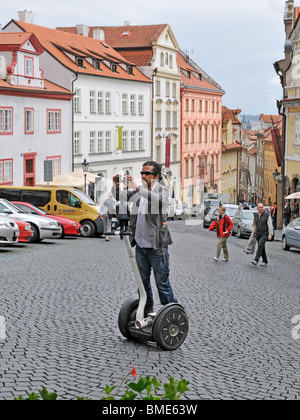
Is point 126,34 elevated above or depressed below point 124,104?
above

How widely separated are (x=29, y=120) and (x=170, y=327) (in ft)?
124

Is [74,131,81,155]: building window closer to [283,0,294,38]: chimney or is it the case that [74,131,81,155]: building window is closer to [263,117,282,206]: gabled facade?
[283,0,294,38]: chimney

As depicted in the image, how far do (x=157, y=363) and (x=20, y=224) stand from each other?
49.3ft

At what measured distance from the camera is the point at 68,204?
1149 inches

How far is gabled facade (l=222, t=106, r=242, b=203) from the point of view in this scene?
96375mm

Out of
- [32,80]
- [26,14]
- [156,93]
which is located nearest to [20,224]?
[32,80]

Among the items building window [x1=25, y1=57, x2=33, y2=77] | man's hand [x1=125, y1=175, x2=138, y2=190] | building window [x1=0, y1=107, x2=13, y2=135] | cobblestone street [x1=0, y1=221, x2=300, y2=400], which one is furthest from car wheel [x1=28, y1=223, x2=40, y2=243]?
building window [x1=25, y1=57, x2=33, y2=77]

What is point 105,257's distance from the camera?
19.1 meters

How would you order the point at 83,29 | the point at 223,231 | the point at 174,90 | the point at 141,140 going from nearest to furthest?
the point at 223,231, the point at 141,140, the point at 83,29, the point at 174,90

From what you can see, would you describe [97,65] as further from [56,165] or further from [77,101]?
[56,165]

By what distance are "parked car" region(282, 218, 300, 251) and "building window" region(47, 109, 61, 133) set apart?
77.0 ft

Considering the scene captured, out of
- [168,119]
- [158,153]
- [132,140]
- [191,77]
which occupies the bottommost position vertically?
[158,153]

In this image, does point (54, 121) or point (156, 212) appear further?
point (54, 121)

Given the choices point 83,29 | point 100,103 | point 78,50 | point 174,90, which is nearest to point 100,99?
point 100,103
